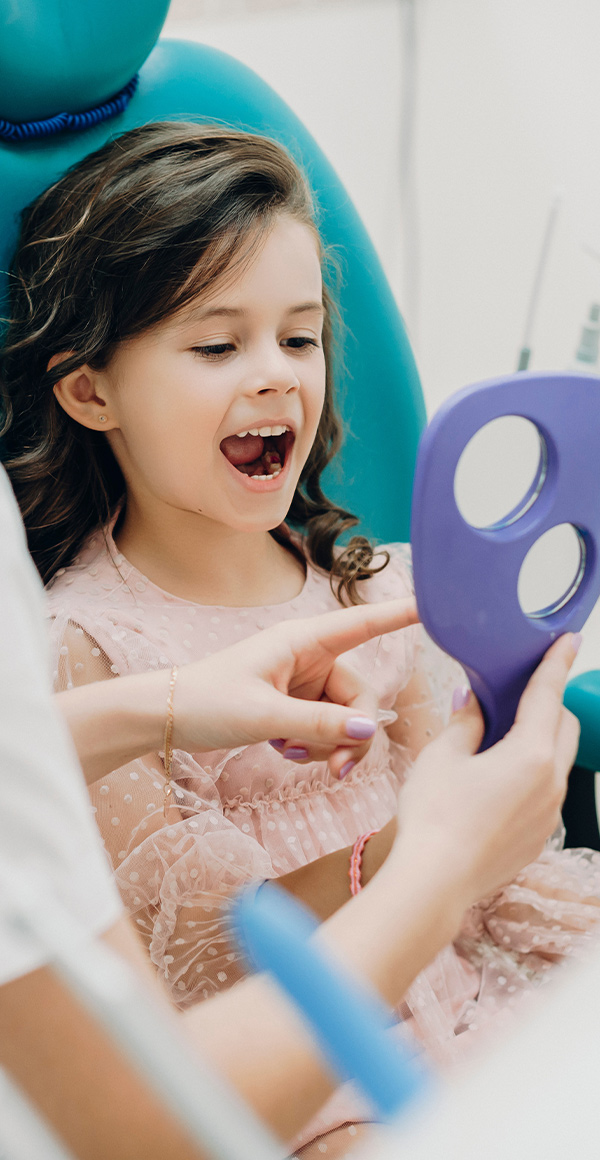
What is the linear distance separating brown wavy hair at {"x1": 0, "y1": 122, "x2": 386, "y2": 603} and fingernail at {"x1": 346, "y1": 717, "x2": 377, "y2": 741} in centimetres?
32

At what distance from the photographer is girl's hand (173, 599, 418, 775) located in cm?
50

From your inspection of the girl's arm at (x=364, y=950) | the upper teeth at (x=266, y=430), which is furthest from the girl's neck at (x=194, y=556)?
the girl's arm at (x=364, y=950)

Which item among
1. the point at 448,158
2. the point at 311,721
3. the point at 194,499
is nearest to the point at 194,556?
the point at 194,499

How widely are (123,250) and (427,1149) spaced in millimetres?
588

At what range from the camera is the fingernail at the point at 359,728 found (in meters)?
0.49

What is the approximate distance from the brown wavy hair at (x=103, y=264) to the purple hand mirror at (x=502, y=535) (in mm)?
287

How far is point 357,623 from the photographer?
56cm

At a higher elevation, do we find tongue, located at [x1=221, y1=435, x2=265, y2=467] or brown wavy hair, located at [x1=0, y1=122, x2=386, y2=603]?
brown wavy hair, located at [x1=0, y1=122, x2=386, y2=603]

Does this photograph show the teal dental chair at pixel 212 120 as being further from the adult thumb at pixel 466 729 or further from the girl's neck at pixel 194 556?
the adult thumb at pixel 466 729

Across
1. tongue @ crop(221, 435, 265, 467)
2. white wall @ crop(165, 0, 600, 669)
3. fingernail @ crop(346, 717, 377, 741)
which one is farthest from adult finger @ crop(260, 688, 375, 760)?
white wall @ crop(165, 0, 600, 669)

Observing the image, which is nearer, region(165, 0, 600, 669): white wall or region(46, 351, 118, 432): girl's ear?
region(46, 351, 118, 432): girl's ear

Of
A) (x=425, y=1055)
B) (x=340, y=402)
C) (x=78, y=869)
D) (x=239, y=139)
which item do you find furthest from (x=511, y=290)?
(x=78, y=869)

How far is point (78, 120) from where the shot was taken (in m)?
0.74

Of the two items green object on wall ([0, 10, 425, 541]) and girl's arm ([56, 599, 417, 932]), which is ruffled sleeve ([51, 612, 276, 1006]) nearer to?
girl's arm ([56, 599, 417, 932])
